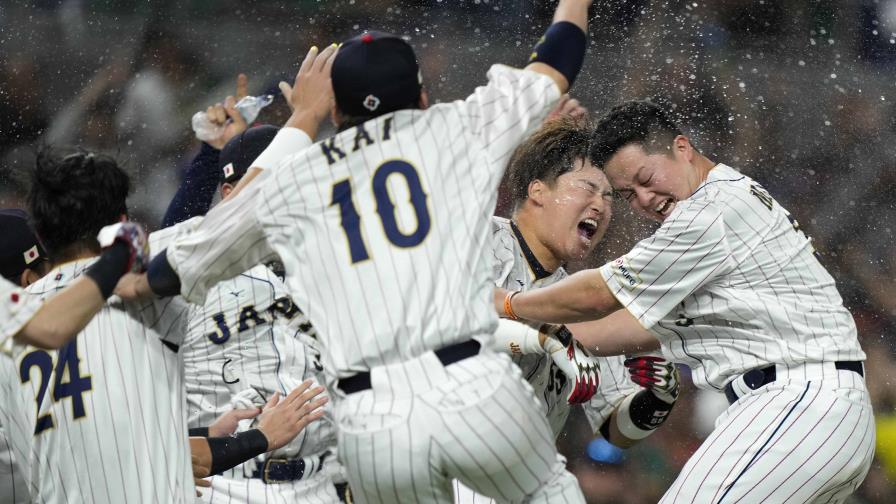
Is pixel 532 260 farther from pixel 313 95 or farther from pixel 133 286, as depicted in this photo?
pixel 133 286

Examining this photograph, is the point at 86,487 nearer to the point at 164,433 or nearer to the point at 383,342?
the point at 164,433

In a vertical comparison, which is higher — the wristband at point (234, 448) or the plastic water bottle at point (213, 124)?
the plastic water bottle at point (213, 124)

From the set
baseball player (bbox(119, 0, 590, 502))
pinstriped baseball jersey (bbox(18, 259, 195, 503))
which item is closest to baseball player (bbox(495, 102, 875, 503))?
baseball player (bbox(119, 0, 590, 502))

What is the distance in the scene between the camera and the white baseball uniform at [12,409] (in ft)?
7.37

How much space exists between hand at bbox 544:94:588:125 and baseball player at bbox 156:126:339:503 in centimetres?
119

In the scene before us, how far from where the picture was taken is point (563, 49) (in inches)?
103

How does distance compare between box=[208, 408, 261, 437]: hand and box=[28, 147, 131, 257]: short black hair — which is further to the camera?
box=[208, 408, 261, 437]: hand

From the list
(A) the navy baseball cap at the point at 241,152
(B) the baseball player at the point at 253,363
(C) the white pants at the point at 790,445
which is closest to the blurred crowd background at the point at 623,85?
(A) the navy baseball cap at the point at 241,152

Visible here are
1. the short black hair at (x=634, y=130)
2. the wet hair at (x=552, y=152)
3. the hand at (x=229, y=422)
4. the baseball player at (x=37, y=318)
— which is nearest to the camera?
the baseball player at (x=37, y=318)

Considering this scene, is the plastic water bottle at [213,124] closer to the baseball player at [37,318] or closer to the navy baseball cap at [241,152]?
the navy baseball cap at [241,152]

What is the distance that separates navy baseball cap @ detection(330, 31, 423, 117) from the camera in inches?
97.7

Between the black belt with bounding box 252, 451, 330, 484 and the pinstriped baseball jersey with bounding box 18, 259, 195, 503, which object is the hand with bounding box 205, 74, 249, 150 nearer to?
the black belt with bounding box 252, 451, 330, 484

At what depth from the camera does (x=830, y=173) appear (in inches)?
262

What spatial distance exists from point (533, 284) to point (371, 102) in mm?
1867
